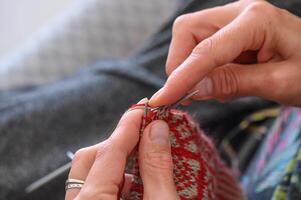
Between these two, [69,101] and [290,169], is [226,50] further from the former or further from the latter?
[69,101]

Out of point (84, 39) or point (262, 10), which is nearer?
point (262, 10)

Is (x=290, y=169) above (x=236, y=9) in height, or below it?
below

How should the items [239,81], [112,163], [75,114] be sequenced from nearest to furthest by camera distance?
[112,163] → [239,81] → [75,114]

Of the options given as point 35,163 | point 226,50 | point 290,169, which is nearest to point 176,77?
point 226,50

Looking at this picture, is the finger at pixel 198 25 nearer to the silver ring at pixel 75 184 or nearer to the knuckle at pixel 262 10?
the knuckle at pixel 262 10

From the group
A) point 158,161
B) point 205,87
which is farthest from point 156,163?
point 205,87

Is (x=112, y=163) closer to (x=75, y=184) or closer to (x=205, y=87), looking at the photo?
(x=75, y=184)

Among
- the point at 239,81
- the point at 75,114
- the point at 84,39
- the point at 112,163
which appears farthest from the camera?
the point at 84,39
